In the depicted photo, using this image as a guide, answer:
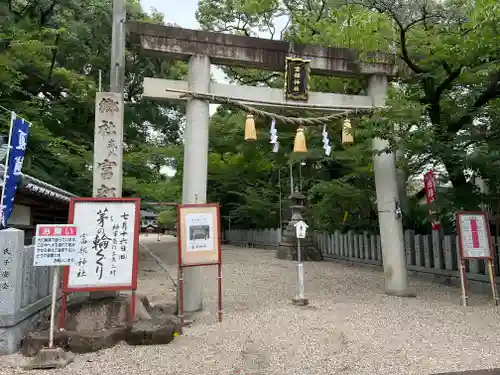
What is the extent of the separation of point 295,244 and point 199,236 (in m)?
9.83

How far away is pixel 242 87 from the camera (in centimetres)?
786

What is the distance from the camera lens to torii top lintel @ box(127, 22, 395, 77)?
732cm


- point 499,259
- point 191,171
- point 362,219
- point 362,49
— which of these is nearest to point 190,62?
point 191,171

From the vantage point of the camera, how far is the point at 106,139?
Answer: 6.33 m

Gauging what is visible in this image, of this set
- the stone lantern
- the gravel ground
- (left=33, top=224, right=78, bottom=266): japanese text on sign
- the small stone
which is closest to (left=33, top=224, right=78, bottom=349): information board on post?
(left=33, top=224, right=78, bottom=266): japanese text on sign

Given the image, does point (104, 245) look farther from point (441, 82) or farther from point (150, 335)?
point (441, 82)

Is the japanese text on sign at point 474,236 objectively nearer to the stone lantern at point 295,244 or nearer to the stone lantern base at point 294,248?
the stone lantern at point 295,244

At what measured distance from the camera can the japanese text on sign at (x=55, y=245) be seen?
4.73 metres

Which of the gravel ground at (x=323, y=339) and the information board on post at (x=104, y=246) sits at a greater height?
the information board on post at (x=104, y=246)

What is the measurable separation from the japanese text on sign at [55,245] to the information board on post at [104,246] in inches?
19.0

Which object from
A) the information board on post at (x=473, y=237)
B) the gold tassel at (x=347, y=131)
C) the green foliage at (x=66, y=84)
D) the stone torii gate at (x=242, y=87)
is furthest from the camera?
the green foliage at (x=66, y=84)

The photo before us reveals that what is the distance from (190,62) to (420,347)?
626 cm

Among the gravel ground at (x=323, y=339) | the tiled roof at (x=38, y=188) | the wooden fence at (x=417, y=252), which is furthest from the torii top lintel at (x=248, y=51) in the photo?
the gravel ground at (x=323, y=339)

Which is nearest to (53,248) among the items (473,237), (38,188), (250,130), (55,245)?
(55,245)
